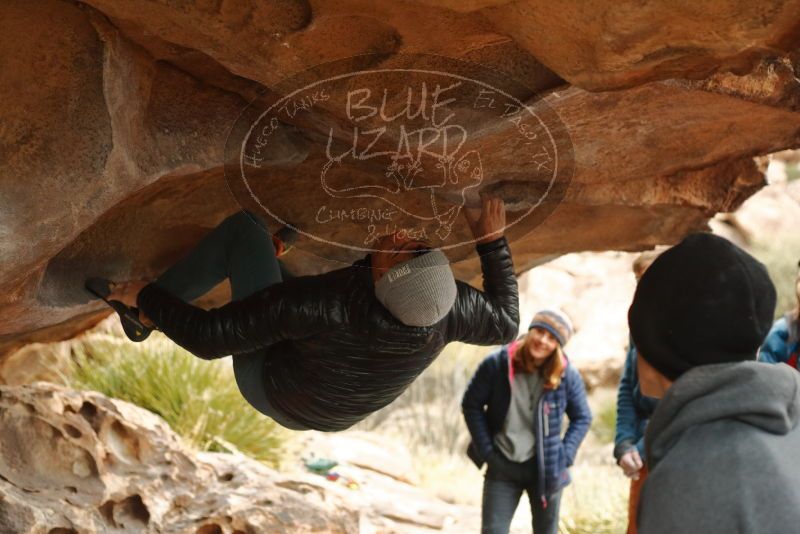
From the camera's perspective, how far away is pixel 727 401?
5.77 feet

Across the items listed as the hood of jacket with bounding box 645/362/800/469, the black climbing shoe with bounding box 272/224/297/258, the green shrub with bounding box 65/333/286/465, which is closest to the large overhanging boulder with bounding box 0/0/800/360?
the black climbing shoe with bounding box 272/224/297/258

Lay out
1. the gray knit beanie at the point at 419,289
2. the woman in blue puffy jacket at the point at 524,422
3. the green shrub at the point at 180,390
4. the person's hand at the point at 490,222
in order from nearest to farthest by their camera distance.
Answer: the gray knit beanie at the point at 419,289 < the person's hand at the point at 490,222 < the woman in blue puffy jacket at the point at 524,422 < the green shrub at the point at 180,390

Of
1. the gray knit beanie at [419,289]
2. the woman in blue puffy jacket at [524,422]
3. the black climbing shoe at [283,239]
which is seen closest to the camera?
the gray knit beanie at [419,289]

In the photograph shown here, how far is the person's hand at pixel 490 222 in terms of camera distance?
3276mm

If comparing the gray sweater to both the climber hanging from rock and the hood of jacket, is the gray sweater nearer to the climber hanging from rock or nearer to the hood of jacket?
the hood of jacket

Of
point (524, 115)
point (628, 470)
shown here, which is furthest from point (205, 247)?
point (628, 470)

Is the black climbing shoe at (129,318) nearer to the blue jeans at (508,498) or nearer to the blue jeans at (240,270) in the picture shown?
the blue jeans at (240,270)

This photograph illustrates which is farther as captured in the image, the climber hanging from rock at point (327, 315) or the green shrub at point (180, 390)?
the green shrub at point (180, 390)

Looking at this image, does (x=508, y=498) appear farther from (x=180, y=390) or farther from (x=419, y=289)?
(x=180, y=390)

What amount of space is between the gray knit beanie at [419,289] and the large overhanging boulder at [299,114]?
247 millimetres

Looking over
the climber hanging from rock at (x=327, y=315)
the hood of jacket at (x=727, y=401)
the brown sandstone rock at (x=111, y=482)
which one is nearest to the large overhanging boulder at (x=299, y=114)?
the climber hanging from rock at (x=327, y=315)

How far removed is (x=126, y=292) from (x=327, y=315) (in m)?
1.02

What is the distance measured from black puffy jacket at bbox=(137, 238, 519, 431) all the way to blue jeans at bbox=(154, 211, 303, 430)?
8 centimetres

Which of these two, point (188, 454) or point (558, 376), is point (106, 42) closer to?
point (188, 454)
